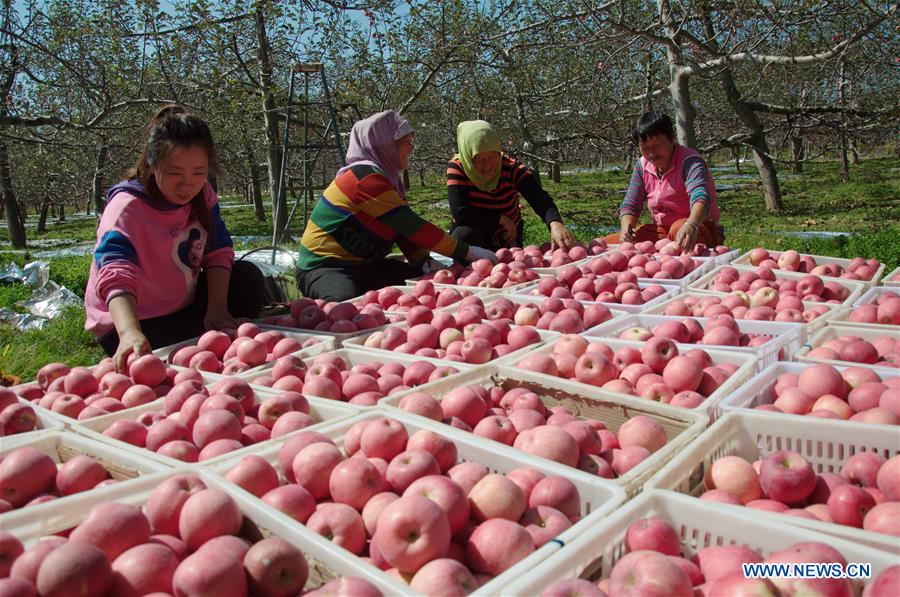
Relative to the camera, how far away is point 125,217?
3.07 meters

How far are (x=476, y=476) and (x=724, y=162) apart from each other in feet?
172

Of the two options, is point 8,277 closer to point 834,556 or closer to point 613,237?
point 613,237

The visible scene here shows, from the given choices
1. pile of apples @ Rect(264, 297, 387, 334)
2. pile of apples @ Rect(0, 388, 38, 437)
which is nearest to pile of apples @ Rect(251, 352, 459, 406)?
pile of apples @ Rect(264, 297, 387, 334)

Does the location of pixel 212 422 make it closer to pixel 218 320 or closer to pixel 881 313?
pixel 218 320

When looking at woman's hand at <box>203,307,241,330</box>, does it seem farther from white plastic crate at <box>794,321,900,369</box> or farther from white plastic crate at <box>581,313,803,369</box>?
white plastic crate at <box>794,321,900,369</box>

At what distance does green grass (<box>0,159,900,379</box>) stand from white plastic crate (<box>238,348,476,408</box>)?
1918mm

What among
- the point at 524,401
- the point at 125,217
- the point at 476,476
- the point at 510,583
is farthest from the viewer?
the point at 125,217

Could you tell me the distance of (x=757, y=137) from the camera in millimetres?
11758

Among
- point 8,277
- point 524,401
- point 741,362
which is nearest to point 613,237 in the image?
point 741,362

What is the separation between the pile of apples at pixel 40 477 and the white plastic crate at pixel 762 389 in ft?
5.37

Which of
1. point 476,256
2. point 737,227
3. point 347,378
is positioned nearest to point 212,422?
point 347,378

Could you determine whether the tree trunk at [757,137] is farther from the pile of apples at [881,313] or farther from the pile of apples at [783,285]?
the pile of apples at [881,313]

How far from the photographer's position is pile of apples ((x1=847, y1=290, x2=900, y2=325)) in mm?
2658

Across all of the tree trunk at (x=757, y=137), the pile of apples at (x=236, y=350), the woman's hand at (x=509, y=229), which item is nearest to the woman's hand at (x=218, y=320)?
the pile of apples at (x=236, y=350)
